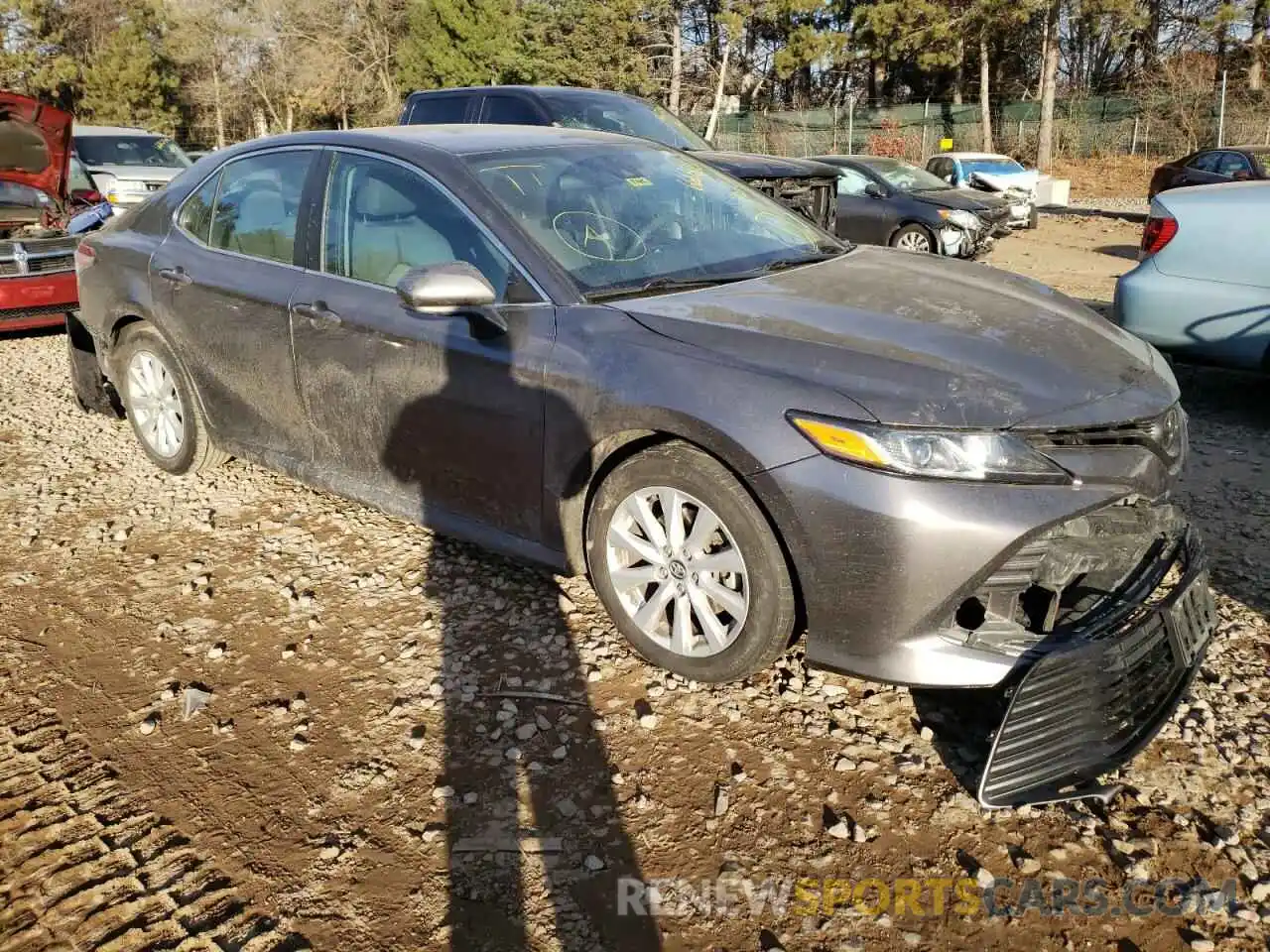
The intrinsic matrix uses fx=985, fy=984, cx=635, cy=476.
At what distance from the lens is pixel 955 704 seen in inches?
117

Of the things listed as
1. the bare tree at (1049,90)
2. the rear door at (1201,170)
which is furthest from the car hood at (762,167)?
the bare tree at (1049,90)

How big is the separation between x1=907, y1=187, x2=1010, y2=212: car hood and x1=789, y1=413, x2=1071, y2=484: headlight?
10960 mm

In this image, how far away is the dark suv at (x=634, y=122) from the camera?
752cm

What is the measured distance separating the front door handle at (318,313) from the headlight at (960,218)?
407 inches

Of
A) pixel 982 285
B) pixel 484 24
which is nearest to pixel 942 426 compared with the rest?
pixel 982 285

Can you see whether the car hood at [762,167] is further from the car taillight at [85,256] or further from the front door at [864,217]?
the front door at [864,217]

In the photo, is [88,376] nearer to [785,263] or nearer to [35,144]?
[785,263]

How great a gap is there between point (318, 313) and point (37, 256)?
19.2 ft

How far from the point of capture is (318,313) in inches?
149

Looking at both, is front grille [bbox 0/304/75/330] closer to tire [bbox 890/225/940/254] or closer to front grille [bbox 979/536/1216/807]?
front grille [bbox 979/536/1216/807]

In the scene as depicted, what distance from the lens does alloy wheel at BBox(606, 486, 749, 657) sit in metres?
2.87

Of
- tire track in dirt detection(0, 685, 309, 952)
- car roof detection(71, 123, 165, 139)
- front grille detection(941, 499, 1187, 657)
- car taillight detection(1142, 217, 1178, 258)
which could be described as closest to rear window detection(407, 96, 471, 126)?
car taillight detection(1142, 217, 1178, 258)

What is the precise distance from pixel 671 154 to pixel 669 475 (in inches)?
77.6

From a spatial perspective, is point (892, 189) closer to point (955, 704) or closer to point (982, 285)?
point (982, 285)
